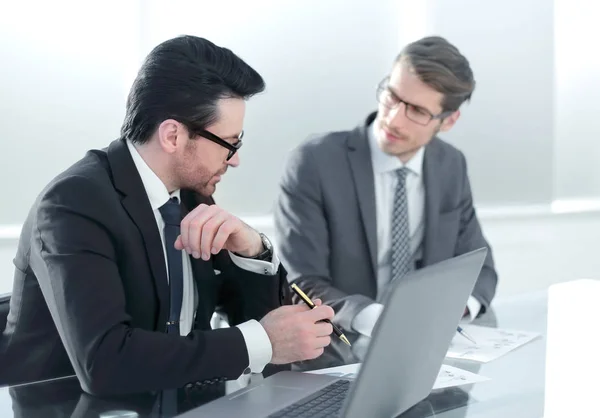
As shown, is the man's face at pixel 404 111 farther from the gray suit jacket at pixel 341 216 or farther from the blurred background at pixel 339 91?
the blurred background at pixel 339 91

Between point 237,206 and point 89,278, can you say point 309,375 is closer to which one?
point 89,278

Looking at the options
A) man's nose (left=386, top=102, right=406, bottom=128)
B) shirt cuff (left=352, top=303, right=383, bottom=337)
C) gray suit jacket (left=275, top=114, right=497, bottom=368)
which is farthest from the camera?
man's nose (left=386, top=102, right=406, bottom=128)

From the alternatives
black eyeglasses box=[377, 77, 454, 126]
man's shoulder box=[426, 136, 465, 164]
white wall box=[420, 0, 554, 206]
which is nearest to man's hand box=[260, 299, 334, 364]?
black eyeglasses box=[377, 77, 454, 126]

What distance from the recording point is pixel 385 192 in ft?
10.3

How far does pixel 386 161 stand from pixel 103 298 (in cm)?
164

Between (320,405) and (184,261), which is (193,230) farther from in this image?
(320,405)

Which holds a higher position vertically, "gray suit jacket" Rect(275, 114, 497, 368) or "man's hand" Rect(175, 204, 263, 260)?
"man's hand" Rect(175, 204, 263, 260)

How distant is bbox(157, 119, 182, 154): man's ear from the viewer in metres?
2.10

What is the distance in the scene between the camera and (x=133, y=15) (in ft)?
12.4

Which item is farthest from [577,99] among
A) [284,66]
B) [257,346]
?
[257,346]

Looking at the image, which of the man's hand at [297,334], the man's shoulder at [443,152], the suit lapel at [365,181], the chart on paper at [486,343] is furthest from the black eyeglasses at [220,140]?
the man's shoulder at [443,152]

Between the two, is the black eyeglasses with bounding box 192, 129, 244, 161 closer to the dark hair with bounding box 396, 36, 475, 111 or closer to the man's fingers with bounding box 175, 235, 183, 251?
the man's fingers with bounding box 175, 235, 183, 251

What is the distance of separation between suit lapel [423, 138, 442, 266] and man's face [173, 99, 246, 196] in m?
1.09

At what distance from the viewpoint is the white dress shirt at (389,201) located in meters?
3.10
